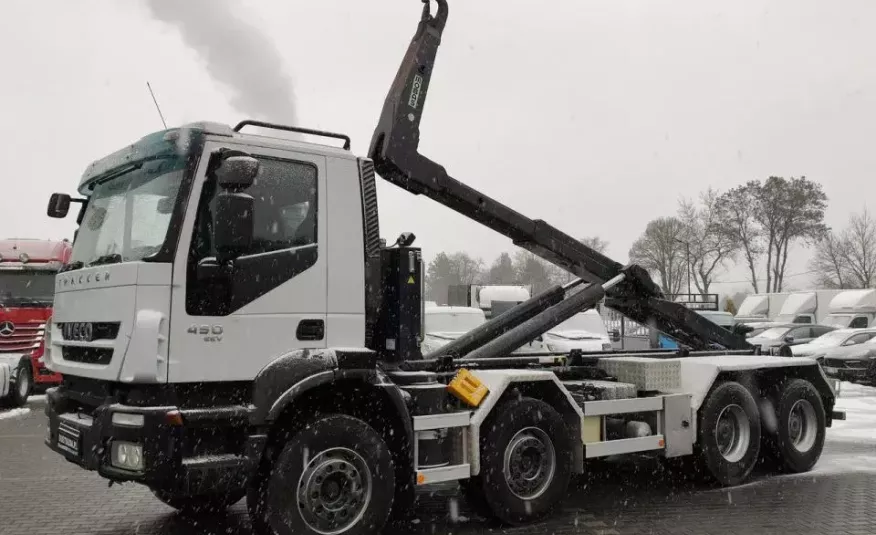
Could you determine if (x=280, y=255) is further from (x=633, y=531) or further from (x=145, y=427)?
(x=633, y=531)

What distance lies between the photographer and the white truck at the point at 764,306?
4222 centimetres

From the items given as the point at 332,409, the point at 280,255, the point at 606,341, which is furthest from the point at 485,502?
the point at 606,341

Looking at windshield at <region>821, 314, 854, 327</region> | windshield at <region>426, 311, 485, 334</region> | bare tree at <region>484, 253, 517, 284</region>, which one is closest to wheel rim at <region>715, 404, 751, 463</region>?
windshield at <region>426, 311, 485, 334</region>

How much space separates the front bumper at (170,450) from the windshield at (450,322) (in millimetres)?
9198

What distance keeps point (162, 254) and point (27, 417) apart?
36.0 feet

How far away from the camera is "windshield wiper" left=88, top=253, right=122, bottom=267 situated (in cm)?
536

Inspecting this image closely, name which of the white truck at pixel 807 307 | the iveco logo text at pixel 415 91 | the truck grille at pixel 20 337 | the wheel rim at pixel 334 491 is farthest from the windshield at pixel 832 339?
the truck grille at pixel 20 337

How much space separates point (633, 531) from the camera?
6398mm

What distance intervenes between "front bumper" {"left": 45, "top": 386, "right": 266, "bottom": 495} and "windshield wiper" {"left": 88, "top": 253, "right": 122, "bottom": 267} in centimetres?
100

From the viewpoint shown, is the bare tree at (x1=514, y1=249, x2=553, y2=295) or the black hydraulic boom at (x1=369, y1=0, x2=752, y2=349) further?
the bare tree at (x1=514, y1=249, x2=553, y2=295)

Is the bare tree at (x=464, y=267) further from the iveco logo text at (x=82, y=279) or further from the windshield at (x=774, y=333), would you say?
the iveco logo text at (x=82, y=279)

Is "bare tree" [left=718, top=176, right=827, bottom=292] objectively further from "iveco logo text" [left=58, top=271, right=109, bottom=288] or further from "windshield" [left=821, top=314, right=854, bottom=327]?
"iveco logo text" [left=58, top=271, right=109, bottom=288]

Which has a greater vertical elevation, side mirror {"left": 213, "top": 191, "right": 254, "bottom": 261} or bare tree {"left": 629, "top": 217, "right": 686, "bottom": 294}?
bare tree {"left": 629, "top": 217, "right": 686, "bottom": 294}

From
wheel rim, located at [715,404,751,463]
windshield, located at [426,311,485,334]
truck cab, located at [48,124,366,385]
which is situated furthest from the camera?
windshield, located at [426,311,485,334]
